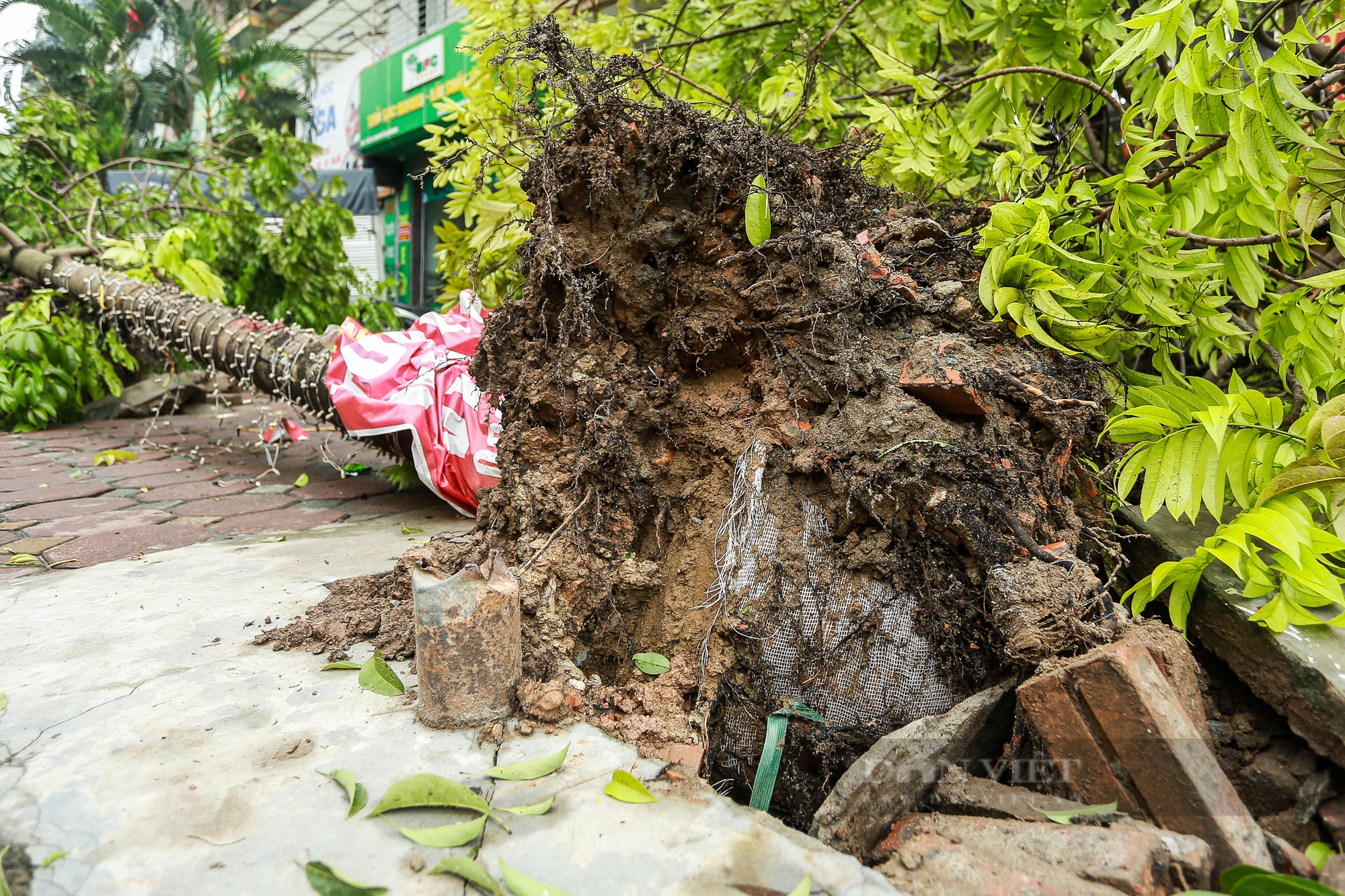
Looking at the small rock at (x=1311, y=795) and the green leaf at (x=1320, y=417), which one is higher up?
the green leaf at (x=1320, y=417)

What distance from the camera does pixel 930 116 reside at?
3242 mm

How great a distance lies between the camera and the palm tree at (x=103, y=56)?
17.4 metres

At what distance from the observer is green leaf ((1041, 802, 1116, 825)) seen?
143 centimetres

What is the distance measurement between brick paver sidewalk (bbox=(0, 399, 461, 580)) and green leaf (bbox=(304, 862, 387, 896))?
7.88 ft

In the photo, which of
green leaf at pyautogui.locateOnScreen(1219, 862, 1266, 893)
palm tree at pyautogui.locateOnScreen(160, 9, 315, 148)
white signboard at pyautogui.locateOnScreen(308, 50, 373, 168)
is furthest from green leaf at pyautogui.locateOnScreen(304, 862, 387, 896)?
palm tree at pyautogui.locateOnScreen(160, 9, 315, 148)

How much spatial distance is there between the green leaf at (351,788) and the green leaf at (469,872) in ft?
0.73

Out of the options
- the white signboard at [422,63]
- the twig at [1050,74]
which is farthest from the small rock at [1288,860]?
the white signboard at [422,63]

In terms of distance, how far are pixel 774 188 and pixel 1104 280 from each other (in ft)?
3.20

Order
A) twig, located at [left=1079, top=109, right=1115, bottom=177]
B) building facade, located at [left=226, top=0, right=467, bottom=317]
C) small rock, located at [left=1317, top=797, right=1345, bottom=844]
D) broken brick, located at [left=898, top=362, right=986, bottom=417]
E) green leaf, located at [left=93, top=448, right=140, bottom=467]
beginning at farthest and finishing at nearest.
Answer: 1. building facade, located at [left=226, top=0, right=467, bottom=317]
2. green leaf, located at [left=93, top=448, right=140, bottom=467]
3. twig, located at [left=1079, top=109, right=1115, bottom=177]
4. broken brick, located at [left=898, top=362, right=986, bottom=417]
5. small rock, located at [left=1317, top=797, right=1345, bottom=844]

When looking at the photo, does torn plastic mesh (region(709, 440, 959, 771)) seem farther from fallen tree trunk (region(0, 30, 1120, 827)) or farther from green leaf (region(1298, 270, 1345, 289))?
green leaf (region(1298, 270, 1345, 289))

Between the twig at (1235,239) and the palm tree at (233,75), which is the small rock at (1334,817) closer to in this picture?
the twig at (1235,239)

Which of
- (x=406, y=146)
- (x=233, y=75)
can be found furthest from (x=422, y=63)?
(x=233, y=75)

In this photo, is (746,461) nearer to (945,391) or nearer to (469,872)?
(945,391)

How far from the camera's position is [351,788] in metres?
1.44
